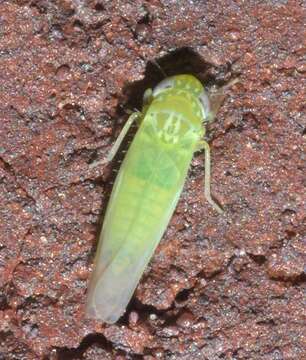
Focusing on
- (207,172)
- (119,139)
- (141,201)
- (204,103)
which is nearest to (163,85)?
(204,103)

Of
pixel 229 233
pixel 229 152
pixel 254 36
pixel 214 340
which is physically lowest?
pixel 214 340

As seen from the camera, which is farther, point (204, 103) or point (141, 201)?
point (204, 103)

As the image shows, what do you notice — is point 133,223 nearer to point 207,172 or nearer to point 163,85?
point 207,172

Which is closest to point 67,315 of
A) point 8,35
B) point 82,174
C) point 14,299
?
point 14,299

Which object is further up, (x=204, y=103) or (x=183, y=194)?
(x=204, y=103)

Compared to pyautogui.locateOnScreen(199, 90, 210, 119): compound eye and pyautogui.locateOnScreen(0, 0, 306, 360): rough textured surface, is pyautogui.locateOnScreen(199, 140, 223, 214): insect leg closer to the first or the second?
pyautogui.locateOnScreen(0, 0, 306, 360): rough textured surface

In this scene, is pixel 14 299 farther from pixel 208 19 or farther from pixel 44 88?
pixel 208 19

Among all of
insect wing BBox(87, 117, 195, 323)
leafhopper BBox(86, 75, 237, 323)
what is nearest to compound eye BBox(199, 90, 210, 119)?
leafhopper BBox(86, 75, 237, 323)
